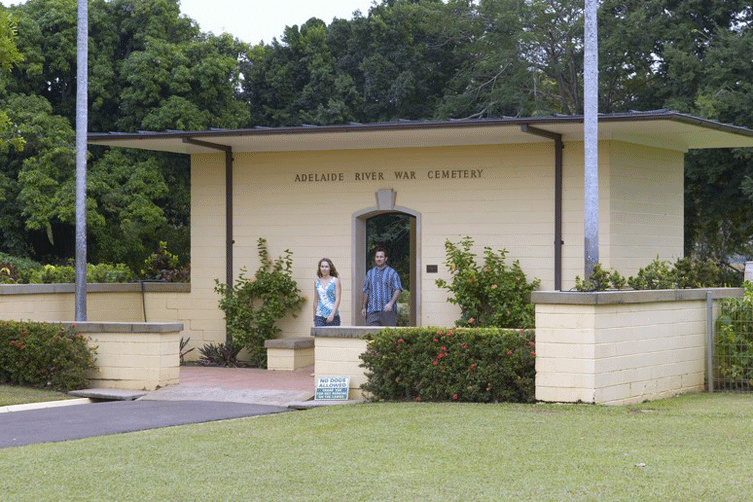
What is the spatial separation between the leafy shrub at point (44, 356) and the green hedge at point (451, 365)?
149 inches

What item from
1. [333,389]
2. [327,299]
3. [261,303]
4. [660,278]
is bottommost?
[333,389]

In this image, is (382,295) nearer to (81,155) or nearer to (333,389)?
(333,389)

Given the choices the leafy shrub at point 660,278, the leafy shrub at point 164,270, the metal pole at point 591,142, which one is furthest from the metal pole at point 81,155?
the leafy shrub at point 660,278

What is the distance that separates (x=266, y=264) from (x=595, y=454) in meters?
10.4

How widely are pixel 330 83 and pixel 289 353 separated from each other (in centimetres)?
2243

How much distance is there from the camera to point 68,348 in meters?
15.0

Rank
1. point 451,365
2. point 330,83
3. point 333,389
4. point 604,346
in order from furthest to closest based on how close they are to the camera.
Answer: point 330,83 < point 333,389 < point 451,365 < point 604,346

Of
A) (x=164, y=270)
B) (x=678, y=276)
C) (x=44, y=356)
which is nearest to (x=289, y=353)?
(x=164, y=270)

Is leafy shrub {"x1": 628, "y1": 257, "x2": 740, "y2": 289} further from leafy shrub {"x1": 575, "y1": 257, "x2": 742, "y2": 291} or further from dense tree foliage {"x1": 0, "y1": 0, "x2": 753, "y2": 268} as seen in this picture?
dense tree foliage {"x1": 0, "y1": 0, "x2": 753, "y2": 268}

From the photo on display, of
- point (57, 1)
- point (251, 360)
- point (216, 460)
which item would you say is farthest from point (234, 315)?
point (57, 1)

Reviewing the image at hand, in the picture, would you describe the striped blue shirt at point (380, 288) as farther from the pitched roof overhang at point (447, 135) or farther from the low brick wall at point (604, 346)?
the low brick wall at point (604, 346)

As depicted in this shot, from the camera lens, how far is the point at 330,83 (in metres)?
39.1

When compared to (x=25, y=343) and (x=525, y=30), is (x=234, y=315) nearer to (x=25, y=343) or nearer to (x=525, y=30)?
(x=25, y=343)

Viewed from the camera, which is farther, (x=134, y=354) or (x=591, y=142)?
(x=134, y=354)
